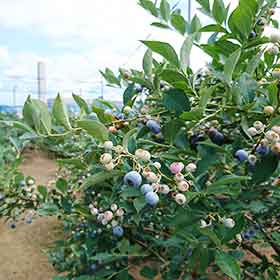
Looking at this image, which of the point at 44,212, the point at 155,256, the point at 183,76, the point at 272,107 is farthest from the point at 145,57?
the point at 155,256

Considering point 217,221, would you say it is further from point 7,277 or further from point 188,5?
point 7,277

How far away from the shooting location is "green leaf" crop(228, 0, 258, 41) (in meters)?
0.50

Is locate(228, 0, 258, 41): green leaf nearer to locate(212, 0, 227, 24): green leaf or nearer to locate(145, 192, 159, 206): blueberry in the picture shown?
locate(212, 0, 227, 24): green leaf

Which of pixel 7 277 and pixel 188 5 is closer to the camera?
pixel 188 5

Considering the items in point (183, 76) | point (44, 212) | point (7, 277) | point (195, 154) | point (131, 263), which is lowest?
point (7, 277)

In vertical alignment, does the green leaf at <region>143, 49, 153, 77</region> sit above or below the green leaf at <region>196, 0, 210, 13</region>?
below

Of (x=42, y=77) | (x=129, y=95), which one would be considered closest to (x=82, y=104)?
(x=129, y=95)

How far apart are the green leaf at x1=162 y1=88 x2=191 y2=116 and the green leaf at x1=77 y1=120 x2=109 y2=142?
0.12 m

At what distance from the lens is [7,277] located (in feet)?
6.49

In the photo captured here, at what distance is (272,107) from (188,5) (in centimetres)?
74

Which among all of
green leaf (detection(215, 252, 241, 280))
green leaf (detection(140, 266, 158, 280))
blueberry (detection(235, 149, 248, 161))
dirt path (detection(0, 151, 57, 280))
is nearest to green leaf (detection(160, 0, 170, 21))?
blueberry (detection(235, 149, 248, 161))

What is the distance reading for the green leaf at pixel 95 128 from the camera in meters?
0.42

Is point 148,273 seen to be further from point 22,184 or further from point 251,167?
point 251,167

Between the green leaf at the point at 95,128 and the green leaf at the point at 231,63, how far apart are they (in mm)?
172
